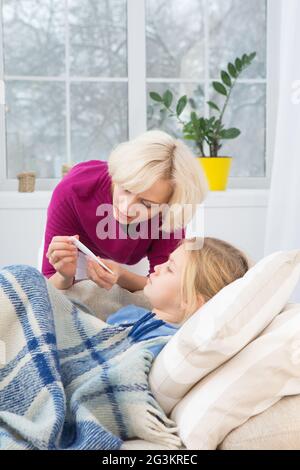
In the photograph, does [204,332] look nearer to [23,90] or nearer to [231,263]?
[231,263]

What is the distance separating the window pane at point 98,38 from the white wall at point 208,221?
2.28 ft

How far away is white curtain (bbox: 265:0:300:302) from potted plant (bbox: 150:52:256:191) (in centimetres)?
21

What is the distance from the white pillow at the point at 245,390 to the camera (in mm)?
1230

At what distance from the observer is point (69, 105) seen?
137 inches

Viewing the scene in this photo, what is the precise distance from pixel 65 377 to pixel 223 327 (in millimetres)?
355

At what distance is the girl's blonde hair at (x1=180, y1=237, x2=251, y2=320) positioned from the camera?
64.3 inches

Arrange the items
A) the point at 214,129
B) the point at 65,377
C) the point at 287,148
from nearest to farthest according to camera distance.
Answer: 1. the point at 65,377
2. the point at 287,148
3. the point at 214,129

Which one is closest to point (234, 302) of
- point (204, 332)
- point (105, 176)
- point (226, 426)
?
point (204, 332)

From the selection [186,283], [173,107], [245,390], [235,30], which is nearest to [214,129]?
[173,107]

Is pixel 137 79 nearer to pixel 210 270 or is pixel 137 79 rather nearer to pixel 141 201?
pixel 141 201

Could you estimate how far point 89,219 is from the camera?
6.93 feet

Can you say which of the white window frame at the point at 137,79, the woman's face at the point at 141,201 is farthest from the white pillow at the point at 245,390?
the white window frame at the point at 137,79

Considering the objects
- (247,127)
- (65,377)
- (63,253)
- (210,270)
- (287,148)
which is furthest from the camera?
(247,127)

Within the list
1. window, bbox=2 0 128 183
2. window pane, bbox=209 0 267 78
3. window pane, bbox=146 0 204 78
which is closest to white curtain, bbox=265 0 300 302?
window pane, bbox=209 0 267 78
